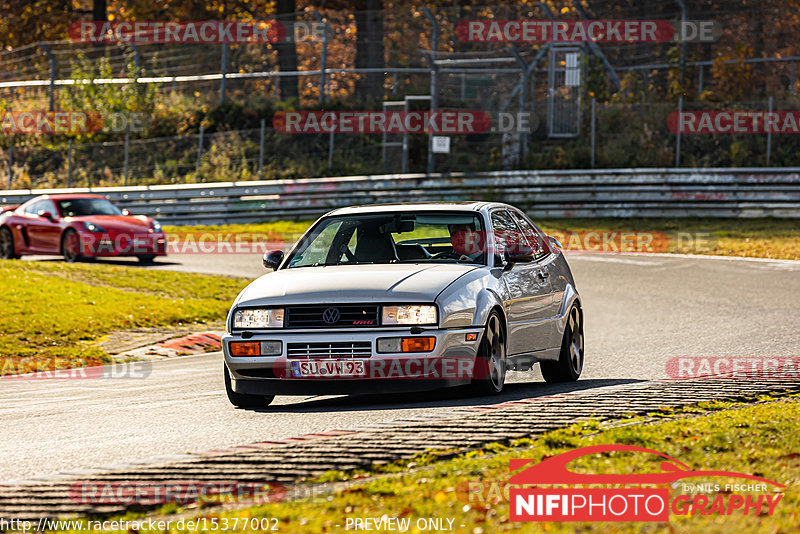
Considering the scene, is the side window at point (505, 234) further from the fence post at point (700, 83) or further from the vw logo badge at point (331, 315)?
the fence post at point (700, 83)

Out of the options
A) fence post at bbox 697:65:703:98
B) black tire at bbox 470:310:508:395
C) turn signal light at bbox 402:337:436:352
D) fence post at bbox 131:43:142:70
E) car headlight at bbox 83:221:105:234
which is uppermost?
fence post at bbox 131:43:142:70

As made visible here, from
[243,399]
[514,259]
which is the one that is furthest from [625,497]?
[514,259]

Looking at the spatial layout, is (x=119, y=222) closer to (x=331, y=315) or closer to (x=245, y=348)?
(x=245, y=348)

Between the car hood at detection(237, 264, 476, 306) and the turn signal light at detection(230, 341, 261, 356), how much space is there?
0.26 metres

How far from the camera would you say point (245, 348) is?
8328 millimetres

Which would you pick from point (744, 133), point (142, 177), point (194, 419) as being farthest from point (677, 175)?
point (194, 419)

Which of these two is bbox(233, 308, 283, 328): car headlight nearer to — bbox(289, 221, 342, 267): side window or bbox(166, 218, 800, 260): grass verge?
bbox(289, 221, 342, 267): side window

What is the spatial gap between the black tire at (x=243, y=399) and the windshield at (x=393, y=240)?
1.08 meters

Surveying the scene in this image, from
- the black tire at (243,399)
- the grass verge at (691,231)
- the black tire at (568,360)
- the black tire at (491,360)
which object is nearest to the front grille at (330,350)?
the black tire at (243,399)

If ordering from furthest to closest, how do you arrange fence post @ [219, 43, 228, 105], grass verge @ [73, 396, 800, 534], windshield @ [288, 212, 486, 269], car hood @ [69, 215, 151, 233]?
fence post @ [219, 43, 228, 105] < car hood @ [69, 215, 151, 233] < windshield @ [288, 212, 486, 269] < grass verge @ [73, 396, 800, 534]

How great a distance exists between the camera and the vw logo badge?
26.7ft

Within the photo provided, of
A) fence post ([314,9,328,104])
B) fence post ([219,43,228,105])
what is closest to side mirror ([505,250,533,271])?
fence post ([314,9,328,104])

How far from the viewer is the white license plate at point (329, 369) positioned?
8.02 metres

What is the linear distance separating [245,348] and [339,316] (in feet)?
2.29
